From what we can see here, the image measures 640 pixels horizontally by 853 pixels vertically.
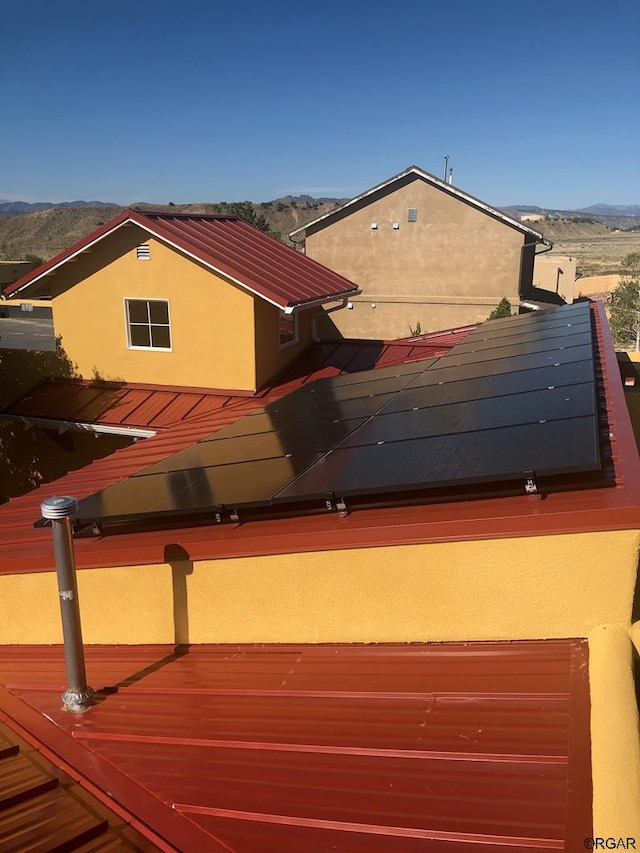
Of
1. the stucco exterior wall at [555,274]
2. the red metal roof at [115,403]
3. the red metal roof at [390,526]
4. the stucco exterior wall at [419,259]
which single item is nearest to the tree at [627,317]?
the stucco exterior wall at [555,274]

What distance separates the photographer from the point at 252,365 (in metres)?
14.3

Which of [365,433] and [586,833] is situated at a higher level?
[365,433]

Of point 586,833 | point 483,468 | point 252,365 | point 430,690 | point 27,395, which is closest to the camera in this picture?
point 586,833

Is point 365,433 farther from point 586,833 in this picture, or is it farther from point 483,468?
point 586,833

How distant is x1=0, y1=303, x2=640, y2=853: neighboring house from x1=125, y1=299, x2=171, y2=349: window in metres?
8.21

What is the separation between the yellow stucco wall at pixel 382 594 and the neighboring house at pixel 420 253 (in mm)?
27079

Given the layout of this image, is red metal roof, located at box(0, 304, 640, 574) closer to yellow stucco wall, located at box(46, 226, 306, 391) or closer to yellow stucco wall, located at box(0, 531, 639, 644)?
yellow stucco wall, located at box(0, 531, 639, 644)

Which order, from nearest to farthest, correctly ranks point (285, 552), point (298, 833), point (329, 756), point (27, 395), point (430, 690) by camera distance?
1. point (298, 833)
2. point (329, 756)
3. point (430, 690)
4. point (285, 552)
5. point (27, 395)

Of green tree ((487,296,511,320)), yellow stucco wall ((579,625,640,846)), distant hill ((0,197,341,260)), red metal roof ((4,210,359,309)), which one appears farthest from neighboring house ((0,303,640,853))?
distant hill ((0,197,341,260))

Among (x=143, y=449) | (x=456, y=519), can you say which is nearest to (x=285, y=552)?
(x=456, y=519)

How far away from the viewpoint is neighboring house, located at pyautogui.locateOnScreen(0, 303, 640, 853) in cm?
348

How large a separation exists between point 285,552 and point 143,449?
592 centimetres

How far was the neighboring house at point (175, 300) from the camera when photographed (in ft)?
46.2

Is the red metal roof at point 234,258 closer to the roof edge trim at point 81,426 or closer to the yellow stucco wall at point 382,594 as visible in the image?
the roof edge trim at point 81,426
